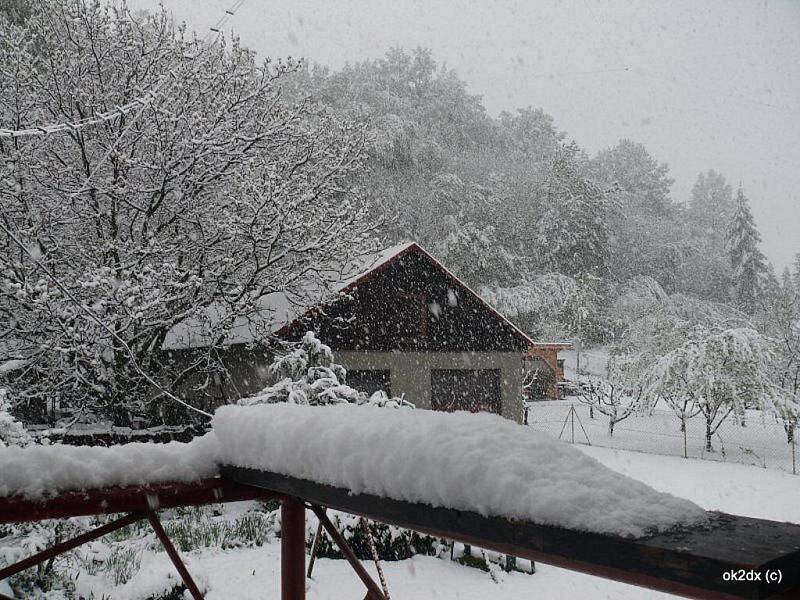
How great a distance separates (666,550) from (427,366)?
13.5 m

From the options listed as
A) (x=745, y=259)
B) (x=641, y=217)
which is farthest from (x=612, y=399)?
(x=745, y=259)

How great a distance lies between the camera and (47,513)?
54.4 inches

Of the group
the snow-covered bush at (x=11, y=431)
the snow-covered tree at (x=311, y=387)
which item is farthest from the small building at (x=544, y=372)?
the snow-covered bush at (x=11, y=431)

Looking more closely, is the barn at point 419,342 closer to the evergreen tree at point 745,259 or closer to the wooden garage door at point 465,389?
the wooden garage door at point 465,389

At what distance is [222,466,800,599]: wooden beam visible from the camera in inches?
25.7

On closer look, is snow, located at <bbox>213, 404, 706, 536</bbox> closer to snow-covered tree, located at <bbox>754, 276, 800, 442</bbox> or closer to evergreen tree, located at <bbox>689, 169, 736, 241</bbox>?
snow-covered tree, located at <bbox>754, 276, 800, 442</bbox>

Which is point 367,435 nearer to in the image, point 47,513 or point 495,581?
point 47,513

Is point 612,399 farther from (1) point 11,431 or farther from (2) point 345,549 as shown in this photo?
(2) point 345,549

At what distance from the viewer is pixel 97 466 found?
1478 mm

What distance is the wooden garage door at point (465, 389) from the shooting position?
47.2 ft

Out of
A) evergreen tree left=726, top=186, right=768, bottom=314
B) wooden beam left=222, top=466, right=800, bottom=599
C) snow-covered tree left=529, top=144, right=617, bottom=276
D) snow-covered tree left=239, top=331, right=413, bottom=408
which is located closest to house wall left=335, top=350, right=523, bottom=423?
snow-covered tree left=239, top=331, right=413, bottom=408

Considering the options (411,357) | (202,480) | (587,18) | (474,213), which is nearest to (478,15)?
(587,18)

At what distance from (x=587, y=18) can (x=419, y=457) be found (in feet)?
644

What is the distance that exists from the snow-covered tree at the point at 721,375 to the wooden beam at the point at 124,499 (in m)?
15.1
